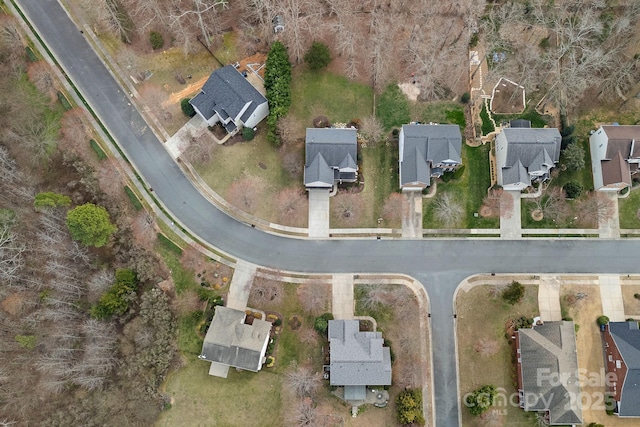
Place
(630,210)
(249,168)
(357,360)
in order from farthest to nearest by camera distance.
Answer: (249,168) → (630,210) → (357,360)

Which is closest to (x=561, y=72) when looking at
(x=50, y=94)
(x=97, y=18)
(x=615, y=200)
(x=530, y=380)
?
(x=615, y=200)

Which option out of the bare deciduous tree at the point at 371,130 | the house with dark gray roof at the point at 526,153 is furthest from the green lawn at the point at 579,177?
the bare deciduous tree at the point at 371,130

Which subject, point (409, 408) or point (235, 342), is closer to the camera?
point (409, 408)

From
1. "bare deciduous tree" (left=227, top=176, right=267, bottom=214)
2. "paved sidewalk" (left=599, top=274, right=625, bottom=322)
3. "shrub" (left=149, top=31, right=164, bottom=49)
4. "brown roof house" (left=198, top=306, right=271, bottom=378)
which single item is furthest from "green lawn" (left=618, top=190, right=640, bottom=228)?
"shrub" (left=149, top=31, right=164, bottom=49)

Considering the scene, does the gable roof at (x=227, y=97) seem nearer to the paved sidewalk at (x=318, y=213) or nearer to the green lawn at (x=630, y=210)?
the paved sidewalk at (x=318, y=213)

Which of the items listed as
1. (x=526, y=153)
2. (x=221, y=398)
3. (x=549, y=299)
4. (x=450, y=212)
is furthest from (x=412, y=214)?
(x=221, y=398)

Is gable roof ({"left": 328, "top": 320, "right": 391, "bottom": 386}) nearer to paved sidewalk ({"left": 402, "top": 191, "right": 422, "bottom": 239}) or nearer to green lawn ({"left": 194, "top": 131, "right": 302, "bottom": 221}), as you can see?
paved sidewalk ({"left": 402, "top": 191, "right": 422, "bottom": 239})

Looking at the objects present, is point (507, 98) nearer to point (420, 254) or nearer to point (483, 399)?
point (420, 254)
